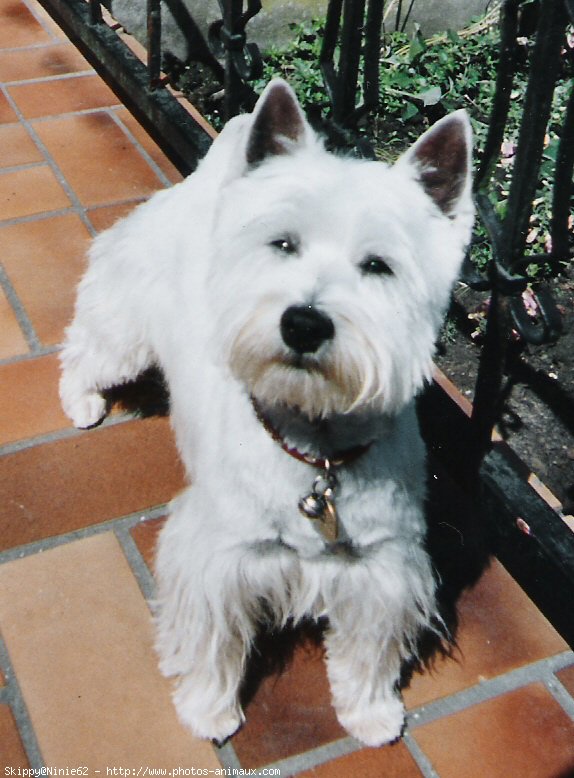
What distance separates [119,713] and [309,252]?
97 cm

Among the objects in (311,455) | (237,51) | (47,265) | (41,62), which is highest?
(237,51)

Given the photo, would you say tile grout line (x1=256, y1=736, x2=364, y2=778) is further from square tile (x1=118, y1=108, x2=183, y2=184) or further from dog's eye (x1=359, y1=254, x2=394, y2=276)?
square tile (x1=118, y1=108, x2=183, y2=184)

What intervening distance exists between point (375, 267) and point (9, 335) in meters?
1.38

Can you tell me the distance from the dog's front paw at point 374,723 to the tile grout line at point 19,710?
1.92 ft

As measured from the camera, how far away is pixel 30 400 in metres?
2.31

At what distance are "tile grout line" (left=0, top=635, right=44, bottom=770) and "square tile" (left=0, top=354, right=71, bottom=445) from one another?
1.98ft

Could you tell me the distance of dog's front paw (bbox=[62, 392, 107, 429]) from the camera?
226cm

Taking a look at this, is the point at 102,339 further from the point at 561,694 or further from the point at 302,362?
the point at 561,694

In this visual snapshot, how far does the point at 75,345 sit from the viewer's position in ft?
7.55

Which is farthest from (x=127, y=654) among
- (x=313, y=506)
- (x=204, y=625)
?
(x=313, y=506)

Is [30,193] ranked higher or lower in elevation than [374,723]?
higher

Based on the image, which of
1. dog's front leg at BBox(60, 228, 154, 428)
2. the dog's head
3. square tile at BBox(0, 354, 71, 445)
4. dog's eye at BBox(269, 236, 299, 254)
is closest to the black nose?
the dog's head

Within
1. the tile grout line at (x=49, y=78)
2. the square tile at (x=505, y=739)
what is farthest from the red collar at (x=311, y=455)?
the tile grout line at (x=49, y=78)

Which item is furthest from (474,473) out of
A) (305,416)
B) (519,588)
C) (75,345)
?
(75,345)
